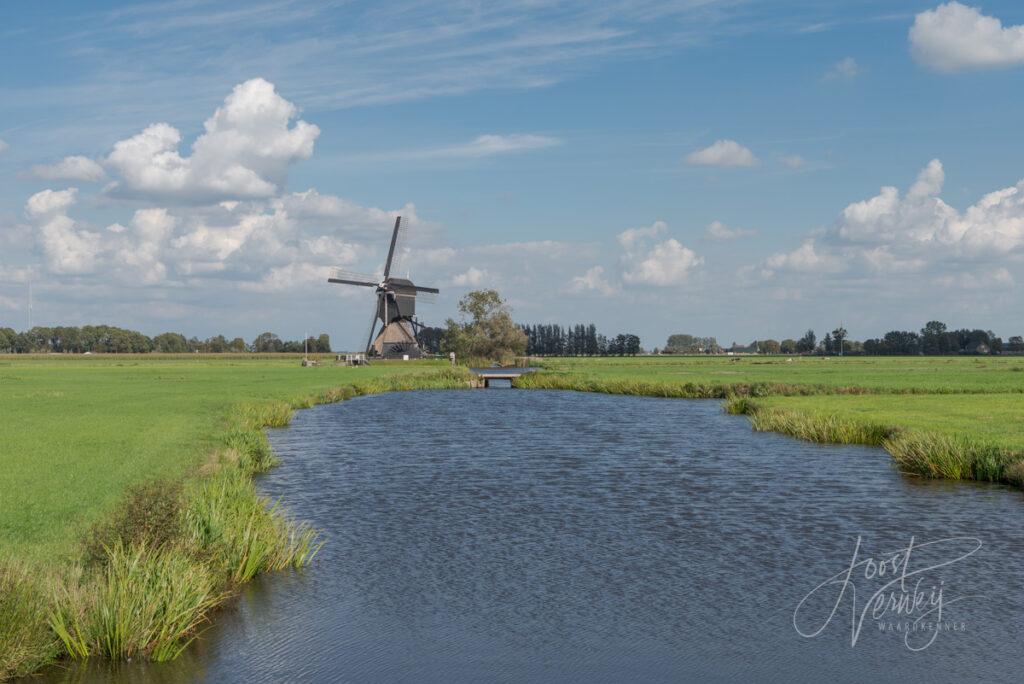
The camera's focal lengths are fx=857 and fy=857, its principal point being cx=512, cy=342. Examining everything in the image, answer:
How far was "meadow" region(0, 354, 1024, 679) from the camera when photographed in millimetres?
10805

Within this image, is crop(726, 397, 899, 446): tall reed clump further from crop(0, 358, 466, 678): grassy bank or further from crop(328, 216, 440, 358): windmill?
crop(328, 216, 440, 358): windmill

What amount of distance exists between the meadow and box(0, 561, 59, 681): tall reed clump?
0.7 inches

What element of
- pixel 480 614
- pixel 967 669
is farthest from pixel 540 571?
pixel 967 669

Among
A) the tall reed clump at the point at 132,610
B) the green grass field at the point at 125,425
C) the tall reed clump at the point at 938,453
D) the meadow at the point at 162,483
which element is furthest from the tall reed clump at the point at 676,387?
the tall reed clump at the point at 132,610

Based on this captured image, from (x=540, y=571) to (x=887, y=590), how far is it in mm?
5967

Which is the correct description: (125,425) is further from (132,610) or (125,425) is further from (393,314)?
(393,314)

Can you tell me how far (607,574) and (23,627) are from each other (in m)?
9.20

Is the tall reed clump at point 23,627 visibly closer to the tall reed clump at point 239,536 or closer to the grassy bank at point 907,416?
the tall reed clump at point 239,536

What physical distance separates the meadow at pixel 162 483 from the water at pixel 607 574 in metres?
0.74

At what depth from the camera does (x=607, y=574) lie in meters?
15.4

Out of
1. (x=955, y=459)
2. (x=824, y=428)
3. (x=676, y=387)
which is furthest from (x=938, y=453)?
(x=676, y=387)

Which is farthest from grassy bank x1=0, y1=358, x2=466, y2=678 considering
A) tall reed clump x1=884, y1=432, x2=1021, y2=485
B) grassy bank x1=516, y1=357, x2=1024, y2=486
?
grassy bank x1=516, y1=357, x2=1024, y2=486

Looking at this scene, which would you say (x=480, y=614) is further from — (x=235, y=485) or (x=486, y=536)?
(x=235, y=485)

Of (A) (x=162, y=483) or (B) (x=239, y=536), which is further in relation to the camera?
(B) (x=239, y=536)
